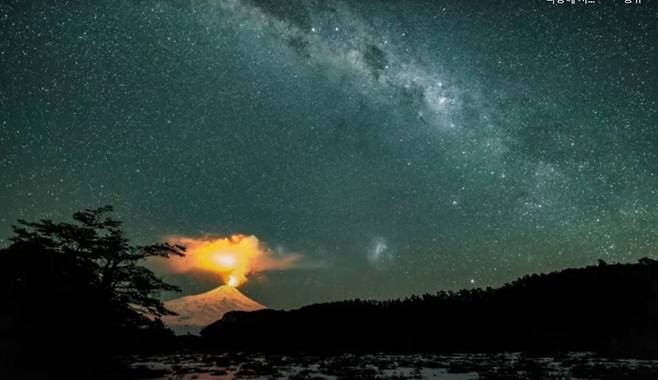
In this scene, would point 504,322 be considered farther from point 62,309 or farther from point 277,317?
point 62,309

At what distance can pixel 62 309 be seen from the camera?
2630cm

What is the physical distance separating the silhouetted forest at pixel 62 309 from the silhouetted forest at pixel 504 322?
3760 centimetres

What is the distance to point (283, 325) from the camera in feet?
277

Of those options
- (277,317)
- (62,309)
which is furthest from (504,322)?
(62,309)

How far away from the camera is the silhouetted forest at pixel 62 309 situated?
25.5 m

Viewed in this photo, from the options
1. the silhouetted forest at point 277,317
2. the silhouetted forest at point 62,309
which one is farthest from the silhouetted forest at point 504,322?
the silhouetted forest at point 62,309

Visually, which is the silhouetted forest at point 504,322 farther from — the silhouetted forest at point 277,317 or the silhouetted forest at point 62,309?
the silhouetted forest at point 62,309

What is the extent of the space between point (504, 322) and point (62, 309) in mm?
53146

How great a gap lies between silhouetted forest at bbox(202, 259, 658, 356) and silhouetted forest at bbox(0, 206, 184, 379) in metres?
37.6

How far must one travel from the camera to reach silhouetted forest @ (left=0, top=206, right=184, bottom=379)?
25.5 meters

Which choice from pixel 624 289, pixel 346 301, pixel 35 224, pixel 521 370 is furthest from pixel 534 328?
pixel 35 224

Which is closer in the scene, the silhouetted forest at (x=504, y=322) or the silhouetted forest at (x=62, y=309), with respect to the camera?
the silhouetted forest at (x=62, y=309)

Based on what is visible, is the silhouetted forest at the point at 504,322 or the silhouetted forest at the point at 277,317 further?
the silhouetted forest at the point at 504,322

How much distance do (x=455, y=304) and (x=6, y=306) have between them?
201 ft
